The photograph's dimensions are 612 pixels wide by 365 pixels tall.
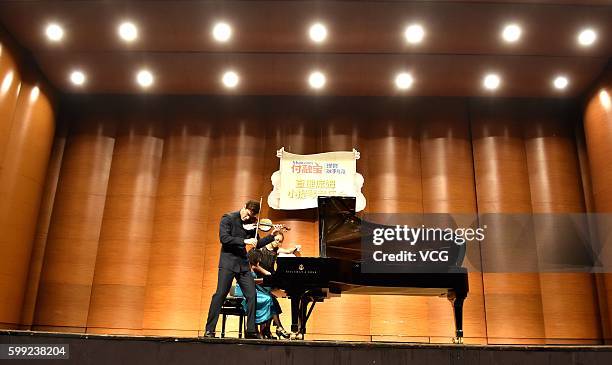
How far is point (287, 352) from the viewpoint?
3.32 meters

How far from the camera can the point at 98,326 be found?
6.90 meters

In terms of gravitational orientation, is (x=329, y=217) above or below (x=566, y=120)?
below

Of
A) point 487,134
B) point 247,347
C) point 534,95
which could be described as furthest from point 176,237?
point 534,95

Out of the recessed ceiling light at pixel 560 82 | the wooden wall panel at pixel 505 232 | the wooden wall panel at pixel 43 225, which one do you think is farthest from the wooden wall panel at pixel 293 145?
the recessed ceiling light at pixel 560 82

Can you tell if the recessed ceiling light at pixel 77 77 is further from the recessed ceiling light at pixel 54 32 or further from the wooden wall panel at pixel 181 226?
the wooden wall panel at pixel 181 226

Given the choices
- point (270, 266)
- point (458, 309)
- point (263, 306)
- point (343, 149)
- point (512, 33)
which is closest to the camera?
point (458, 309)

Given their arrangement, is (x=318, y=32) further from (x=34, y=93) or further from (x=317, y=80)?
(x=34, y=93)

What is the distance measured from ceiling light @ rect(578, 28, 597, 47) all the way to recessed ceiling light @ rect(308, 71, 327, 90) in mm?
3487

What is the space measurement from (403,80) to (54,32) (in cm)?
494

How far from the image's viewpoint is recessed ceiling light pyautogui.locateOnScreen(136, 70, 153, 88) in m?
7.33

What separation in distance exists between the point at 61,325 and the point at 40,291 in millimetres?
618

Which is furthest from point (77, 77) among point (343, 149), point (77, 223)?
point (343, 149)

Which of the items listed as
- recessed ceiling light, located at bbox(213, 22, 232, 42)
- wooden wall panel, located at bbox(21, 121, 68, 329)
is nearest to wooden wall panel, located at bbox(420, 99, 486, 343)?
recessed ceiling light, located at bbox(213, 22, 232, 42)

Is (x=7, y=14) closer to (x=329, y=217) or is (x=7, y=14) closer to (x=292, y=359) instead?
(x=329, y=217)
